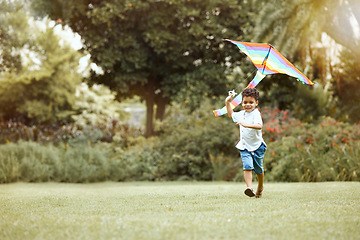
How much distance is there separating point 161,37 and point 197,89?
8.14 feet

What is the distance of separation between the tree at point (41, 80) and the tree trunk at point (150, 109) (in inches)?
402

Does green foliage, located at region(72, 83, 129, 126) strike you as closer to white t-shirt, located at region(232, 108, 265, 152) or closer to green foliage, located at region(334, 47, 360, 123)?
green foliage, located at region(334, 47, 360, 123)

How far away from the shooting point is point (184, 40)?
18438 mm

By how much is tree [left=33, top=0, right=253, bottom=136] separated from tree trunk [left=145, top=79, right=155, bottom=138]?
0.06 meters

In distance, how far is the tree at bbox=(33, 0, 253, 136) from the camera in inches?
709

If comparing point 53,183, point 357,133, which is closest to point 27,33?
point 53,183

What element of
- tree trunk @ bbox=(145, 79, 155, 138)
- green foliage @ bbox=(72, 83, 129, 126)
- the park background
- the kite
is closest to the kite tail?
the kite

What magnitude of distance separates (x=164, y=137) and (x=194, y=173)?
2698mm

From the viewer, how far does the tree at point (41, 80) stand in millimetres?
28197

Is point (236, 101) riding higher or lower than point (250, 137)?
Result: higher

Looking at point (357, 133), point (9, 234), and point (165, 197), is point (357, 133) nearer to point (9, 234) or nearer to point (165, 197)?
point (165, 197)

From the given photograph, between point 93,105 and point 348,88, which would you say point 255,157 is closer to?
point 348,88

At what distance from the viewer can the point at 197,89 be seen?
18.3 m

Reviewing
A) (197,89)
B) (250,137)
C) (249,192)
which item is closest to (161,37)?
(197,89)
